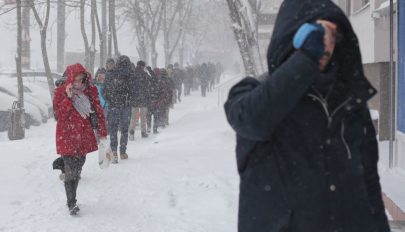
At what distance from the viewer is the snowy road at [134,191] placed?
20.8ft

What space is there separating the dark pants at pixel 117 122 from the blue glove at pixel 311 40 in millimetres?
8509

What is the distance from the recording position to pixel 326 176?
6.55 feet

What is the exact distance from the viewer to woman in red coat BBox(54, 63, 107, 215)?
6.52 m

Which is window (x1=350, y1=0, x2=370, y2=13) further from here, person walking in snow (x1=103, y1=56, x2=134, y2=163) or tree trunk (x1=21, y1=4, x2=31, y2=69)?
tree trunk (x1=21, y1=4, x2=31, y2=69)

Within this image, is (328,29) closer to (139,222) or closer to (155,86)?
(139,222)

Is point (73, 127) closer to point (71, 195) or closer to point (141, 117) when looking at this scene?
point (71, 195)

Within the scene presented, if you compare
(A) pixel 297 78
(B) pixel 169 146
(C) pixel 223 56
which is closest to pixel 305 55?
(A) pixel 297 78

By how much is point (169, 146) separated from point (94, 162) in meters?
2.29

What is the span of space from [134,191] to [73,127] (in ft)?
5.53

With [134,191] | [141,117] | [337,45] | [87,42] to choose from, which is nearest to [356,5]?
[141,117]

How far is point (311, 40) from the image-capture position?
185 cm

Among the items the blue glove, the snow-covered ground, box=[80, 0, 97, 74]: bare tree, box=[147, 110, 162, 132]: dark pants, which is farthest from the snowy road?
box=[80, 0, 97, 74]: bare tree

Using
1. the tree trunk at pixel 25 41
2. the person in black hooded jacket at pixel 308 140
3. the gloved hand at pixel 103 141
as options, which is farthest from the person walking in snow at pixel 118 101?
the tree trunk at pixel 25 41

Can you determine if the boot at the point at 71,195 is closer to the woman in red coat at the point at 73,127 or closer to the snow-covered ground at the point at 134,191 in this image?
the woman in red coat at the point at 73,127
